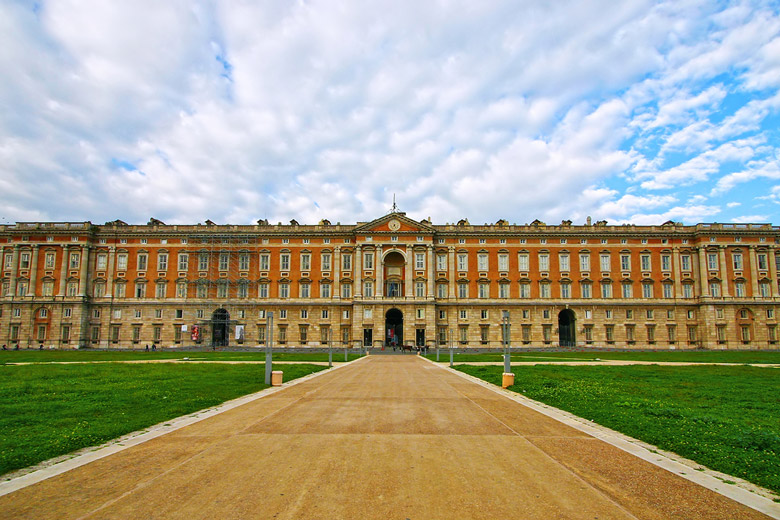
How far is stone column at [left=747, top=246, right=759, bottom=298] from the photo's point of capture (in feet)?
221

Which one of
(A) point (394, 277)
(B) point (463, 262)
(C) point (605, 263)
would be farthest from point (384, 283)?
(C) point (605, 263)

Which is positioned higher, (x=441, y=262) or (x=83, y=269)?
(x=441, y=262)

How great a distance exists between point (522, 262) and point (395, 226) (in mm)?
20145

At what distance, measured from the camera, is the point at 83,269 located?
224 feet

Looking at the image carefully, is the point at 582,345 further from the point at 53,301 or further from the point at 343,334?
the point at 53,301

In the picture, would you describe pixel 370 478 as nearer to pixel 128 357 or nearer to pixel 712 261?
pixel 128 357

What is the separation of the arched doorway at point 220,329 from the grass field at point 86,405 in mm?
45537

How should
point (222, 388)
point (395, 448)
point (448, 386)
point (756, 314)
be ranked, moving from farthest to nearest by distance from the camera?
point (756, 314)
point (448, 386)
point (222, 388)
point (395, 448)

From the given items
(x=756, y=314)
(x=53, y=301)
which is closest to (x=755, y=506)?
(x=756, y=314)

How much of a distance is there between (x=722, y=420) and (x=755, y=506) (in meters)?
6.64

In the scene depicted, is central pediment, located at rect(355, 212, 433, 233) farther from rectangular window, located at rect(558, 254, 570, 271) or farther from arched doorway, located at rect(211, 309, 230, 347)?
arched doorway, located at rect(211, 309, 230, 347)

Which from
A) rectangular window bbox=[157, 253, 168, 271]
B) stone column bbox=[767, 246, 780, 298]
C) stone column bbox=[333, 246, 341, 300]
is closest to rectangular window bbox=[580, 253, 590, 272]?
stone column bbox=[767, 246, 780, 298]

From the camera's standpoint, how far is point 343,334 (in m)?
67.8

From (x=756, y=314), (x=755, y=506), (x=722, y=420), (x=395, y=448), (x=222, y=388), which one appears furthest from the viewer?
(x=756, y=314)
